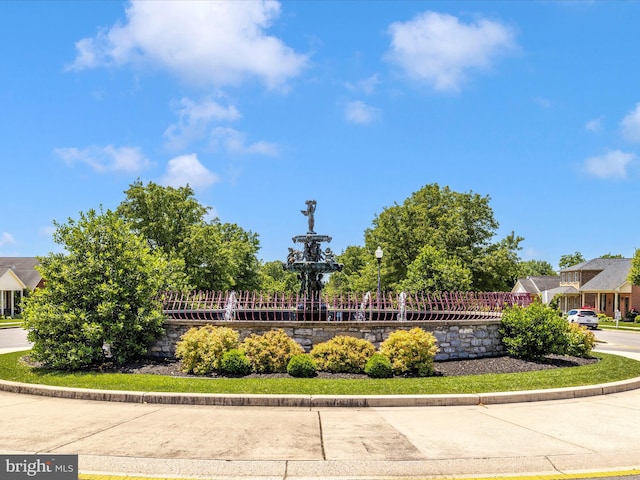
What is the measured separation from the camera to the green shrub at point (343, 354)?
1237 centimetres

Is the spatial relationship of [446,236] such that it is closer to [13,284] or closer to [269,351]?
[269,351]

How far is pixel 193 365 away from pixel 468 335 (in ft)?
24.0

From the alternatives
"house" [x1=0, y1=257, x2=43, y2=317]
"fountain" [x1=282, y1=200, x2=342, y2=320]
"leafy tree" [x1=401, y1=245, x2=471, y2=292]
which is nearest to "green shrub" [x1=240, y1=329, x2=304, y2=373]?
"fountain" [x1=282, y1=200, x2=342, y2=320]

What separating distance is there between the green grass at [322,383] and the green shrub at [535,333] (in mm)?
1532

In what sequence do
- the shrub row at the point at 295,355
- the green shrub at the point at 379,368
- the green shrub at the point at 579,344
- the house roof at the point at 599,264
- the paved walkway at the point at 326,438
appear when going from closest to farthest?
the paved walkway at the point at 326,438 < the green shrub at the point at 379,368 < the shrub row at the point at 295,355 < the green shrub at the point at 579,344 < the house roof at the point at 599,264

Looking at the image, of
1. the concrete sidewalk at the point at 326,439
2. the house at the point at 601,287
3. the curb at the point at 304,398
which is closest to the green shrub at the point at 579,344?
the curb at the point at 304,398

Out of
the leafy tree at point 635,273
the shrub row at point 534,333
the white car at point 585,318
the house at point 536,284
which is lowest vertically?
the white car at point 585,318

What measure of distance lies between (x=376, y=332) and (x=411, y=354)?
5.43 ft

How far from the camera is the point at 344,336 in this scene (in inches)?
521

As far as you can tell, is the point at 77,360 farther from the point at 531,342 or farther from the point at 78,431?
the point at 531,342

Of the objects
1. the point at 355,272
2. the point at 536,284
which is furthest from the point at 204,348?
the point at 536,284

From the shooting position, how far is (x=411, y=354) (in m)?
12.3

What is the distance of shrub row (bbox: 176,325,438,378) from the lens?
12.0 m

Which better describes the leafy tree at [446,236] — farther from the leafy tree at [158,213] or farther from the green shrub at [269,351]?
the green shrub at [269,351]
